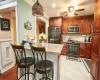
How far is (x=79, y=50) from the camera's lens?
4734mm

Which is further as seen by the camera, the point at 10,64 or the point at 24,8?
the point at 10,64

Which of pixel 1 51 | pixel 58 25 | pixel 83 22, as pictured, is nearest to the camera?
pixel 1 51

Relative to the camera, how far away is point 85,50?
4.64 metres

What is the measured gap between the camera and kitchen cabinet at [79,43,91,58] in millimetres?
4554

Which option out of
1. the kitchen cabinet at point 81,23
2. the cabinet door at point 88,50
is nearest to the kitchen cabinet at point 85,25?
the kitchen cabinet at point 81,23

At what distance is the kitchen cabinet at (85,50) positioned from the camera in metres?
4.55

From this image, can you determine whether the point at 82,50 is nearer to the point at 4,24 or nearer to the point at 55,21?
the point at 55,21

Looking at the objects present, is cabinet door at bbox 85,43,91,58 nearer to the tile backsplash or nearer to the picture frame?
the tile backsplash

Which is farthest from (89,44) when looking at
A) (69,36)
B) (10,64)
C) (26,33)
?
(10,64)

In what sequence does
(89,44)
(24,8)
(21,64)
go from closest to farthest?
(21,64) → (24,8) → (89,44)

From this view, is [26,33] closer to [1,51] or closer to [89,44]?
[1,51]

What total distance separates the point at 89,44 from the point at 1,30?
4485 mm

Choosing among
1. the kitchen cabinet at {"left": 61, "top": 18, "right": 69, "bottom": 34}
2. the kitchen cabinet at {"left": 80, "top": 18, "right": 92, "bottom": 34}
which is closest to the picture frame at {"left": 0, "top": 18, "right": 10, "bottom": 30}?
the kitchen cabinet at {"left": 61, "top": 18, "right": 69, "bottom": 34}

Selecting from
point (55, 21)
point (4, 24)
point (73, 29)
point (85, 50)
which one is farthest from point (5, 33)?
point (85, 50)
